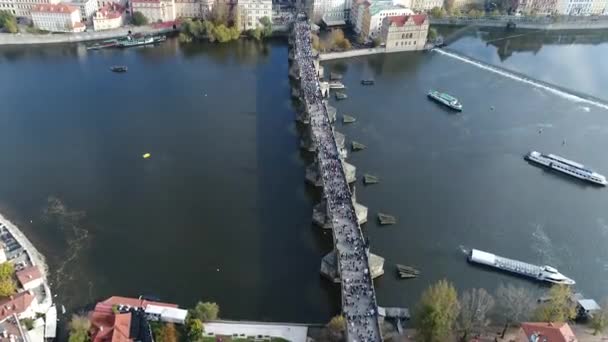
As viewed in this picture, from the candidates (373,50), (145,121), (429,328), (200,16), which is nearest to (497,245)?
(429,328)

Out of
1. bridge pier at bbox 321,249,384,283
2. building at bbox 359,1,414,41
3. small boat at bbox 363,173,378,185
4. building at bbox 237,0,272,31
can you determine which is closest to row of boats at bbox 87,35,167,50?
building at bbox 237,0,272,31

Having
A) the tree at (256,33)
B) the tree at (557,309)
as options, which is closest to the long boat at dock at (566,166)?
the tree at (557,309)

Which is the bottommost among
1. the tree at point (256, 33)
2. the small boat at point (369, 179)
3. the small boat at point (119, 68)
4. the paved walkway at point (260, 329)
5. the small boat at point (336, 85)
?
the paved walkway at point (260, 329)

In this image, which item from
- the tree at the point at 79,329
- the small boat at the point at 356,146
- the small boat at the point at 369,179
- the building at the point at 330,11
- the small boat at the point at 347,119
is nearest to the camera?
the tree at the point at 79,329

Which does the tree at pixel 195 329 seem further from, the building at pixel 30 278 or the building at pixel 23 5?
the building at pixel 23 5

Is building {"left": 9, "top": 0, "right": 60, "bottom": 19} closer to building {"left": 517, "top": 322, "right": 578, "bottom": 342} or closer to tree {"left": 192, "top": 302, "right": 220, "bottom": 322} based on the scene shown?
tree {"left": 192, "top": 302, "right": 220, "bottom": 322}

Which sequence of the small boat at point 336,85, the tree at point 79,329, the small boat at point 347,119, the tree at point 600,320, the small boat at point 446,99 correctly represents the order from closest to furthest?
the tree at point 79,329
the tree at point 600,320
the small boat at point 347,119
the small boat at point 446,99
the small boat at point 336,85

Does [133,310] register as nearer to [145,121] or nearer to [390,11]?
[145,121]
